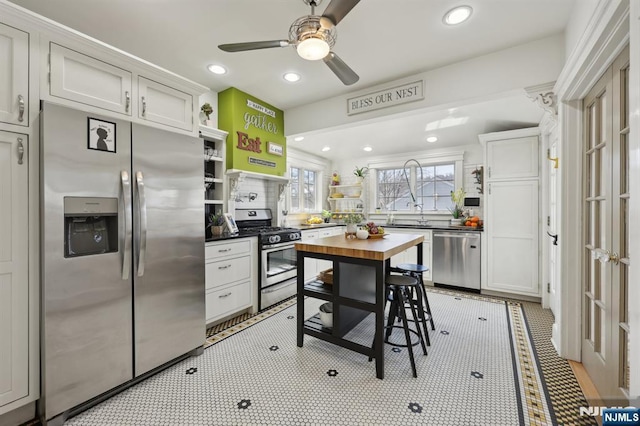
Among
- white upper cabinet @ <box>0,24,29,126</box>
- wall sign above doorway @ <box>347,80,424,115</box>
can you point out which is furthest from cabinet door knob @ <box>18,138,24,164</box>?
wall sign above doorway @ <box>347,80,424,115</box>

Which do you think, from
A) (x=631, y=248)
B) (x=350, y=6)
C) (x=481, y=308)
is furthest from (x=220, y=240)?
(x=481, y=308)

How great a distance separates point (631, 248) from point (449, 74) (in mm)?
2277

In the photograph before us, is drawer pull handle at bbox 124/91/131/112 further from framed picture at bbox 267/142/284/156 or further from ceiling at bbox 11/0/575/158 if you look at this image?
framed picture at bbox 267/142/284/156

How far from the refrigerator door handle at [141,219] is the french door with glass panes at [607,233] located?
282 cm

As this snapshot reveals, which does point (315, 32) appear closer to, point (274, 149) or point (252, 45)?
point (252, 45)

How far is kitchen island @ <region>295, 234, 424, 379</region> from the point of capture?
1964 millimetres

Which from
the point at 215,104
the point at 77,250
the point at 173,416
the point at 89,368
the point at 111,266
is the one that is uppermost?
the point at 215,104

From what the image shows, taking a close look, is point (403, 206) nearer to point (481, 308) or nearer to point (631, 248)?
point (481, 308)

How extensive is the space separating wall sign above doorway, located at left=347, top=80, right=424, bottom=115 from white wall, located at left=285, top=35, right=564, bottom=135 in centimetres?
Result: 5

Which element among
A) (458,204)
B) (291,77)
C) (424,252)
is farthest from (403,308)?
(458,204)

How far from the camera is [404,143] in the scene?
4.78 m

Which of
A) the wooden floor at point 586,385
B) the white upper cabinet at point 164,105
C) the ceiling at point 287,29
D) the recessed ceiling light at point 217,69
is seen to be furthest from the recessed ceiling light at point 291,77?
the wooden floor at point 586,385

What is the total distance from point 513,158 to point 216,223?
154 inches

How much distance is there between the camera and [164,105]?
2193 mm
